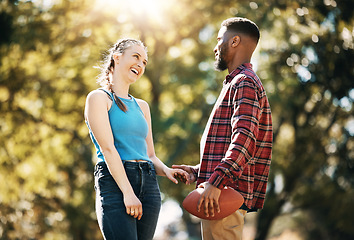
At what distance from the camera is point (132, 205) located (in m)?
2.73

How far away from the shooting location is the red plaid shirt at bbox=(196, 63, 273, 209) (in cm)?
289

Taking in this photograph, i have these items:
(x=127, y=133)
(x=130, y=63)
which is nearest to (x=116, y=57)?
(x=130, y=63)

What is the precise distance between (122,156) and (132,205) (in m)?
0.32

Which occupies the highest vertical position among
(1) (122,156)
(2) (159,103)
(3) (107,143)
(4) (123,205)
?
(3) (107,143)

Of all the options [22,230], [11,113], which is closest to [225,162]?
[22,230]

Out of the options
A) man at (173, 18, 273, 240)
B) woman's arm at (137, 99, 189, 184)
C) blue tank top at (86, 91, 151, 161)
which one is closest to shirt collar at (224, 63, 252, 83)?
man at (173, 18, 273, 240)

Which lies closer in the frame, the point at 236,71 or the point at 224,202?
the point at 224,202

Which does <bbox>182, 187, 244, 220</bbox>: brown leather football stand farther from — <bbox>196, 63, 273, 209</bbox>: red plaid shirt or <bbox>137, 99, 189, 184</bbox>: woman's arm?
<bbox>137, 99, 189, 184</bbox>: woman's arm

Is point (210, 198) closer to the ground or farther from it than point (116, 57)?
closer to the ground

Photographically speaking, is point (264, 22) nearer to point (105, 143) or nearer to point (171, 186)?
point (171, 186)

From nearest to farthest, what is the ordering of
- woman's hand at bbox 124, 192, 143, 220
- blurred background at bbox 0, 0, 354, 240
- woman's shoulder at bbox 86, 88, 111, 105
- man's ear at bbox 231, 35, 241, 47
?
woman's hand at bbox 124, 192, 143, 220 < woman's shoulder at bbox 86, 88, 111, 105 < man's ear at bbox 231, 35, 241, 47 < blurred background at bbox 0, 0, 354, 240

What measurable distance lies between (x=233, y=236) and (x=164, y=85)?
14.6m

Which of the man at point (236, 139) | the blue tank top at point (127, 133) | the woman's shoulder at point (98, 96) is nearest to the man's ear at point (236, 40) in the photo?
the man at point (236, 139)

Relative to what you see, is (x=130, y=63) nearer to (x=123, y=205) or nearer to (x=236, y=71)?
(x=236, y=71)
